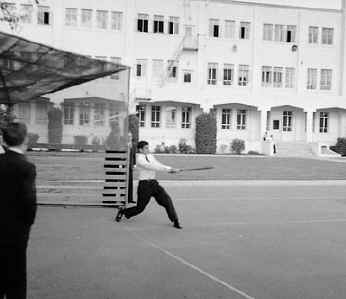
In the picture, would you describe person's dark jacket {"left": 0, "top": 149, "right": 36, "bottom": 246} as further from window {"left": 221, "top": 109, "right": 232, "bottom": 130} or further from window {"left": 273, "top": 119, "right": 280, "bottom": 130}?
window {"left": 273, "top": 119, "right": 280, "bottom": 130}

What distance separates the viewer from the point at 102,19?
44219 millimetres

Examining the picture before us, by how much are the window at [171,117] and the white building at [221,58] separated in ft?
0.27

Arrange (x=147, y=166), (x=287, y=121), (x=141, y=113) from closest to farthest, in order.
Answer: (x=147, y=166) < (x=141, y=113) < (x=287, y=121)

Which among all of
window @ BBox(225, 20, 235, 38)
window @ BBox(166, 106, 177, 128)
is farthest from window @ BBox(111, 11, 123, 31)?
window @ BBox(225, 20, 235, 38)

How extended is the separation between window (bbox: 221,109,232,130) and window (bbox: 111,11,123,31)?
1121cm

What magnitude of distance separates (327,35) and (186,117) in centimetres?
1441

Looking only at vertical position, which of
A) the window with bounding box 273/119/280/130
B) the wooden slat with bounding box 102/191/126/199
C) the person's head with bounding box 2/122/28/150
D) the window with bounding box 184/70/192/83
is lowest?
the wooden slat with bounding box 102/191/126/199

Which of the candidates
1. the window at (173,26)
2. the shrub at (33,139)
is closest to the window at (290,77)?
the window at (173,26)

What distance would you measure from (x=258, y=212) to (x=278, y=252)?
15.0 ft

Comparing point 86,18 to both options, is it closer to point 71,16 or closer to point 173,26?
point 71,16

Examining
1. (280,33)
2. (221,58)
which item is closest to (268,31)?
(280,33)

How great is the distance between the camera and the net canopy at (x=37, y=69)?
33.4 feet

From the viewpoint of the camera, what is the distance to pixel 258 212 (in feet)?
42.4

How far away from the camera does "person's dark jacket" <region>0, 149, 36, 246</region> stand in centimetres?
456
